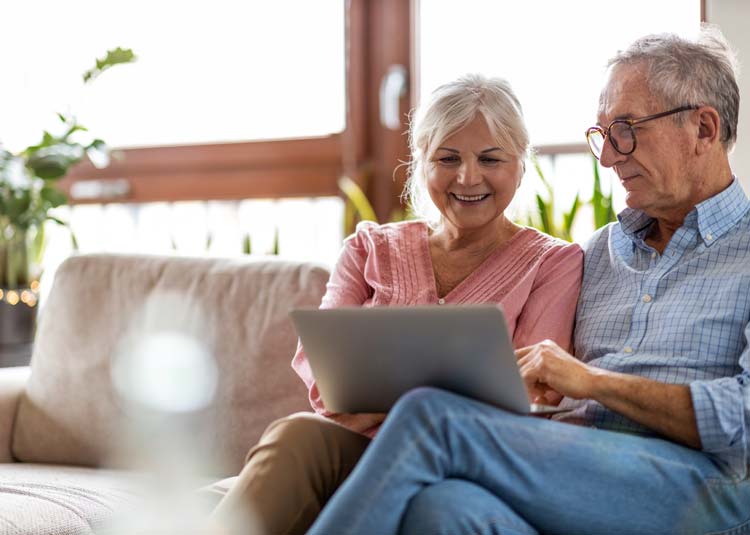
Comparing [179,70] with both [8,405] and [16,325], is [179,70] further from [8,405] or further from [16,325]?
[8,405]

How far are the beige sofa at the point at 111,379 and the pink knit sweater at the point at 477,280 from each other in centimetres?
20

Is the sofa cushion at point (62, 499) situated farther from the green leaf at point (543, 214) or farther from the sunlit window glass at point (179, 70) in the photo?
the sunlit window glass at point (179, 70)

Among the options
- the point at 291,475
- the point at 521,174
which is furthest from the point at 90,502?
the point at 521,174

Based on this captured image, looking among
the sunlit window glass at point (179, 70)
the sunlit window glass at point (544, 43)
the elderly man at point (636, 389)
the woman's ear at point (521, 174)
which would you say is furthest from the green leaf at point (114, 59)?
the elderly man at point (636, 389)

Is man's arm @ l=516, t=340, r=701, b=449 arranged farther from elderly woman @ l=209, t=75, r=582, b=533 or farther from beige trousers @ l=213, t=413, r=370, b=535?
beige trousers @ l=213, t=413, r=370, b=535

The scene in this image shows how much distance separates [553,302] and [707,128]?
0.43 m

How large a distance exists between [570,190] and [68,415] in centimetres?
172

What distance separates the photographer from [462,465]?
59.7 inches

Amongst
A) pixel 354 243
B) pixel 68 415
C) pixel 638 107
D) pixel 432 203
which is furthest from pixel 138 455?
pixel 638 107

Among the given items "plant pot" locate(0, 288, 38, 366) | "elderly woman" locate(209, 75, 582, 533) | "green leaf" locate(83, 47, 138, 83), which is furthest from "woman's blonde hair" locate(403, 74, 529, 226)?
"plant pot" locate(0, 288, 38, 366)

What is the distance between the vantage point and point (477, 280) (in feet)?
6.70

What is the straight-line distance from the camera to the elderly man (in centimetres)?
149

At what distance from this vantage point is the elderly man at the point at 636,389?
4.89 feet

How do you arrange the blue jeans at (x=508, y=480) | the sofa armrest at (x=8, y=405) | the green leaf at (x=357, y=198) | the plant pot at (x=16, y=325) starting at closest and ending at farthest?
the blue jeans at (x=508, y=480), the sofa armrest at (x=8, y=405), the plant pot at (x=16, y=325), the green leaf at (x=357, y=198)
